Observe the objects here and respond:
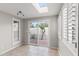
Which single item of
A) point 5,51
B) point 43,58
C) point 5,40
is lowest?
point 5,51

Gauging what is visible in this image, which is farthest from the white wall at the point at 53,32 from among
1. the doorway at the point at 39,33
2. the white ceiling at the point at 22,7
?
the white ceiling at the point at 22,7

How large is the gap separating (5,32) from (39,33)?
276 centimetres

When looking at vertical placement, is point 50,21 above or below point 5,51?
above

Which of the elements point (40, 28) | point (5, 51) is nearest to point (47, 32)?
point (40, 28)

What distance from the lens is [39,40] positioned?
25.4 ft

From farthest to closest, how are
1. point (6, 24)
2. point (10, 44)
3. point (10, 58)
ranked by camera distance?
point (10, 44), point (6, 24), point (10, 58)

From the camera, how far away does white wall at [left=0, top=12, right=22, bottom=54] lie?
528 cm

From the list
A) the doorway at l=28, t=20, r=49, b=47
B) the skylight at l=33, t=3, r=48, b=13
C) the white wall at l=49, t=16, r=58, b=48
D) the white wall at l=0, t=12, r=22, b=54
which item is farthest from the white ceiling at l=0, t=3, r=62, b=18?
the doorway at l=28, t=20, r=49, b=47

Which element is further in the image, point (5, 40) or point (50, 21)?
point (50, 21)

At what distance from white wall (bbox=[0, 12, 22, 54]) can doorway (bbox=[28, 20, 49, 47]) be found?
6.47 ft

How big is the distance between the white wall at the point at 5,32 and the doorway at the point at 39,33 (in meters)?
1.97

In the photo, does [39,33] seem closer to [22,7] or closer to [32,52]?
[32,52]

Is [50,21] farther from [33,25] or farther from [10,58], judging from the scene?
[10,58]

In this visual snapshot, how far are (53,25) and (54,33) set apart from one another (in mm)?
527
